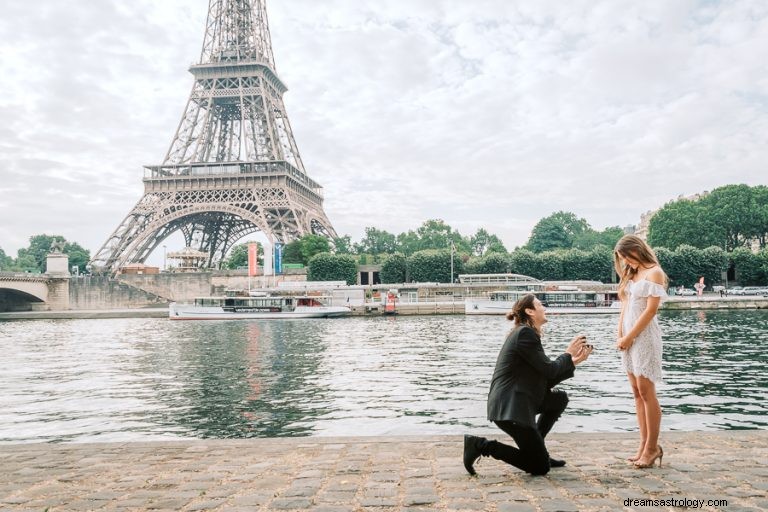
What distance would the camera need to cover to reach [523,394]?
5.56 m

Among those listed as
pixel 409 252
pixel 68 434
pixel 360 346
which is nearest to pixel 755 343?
pixel 360 346

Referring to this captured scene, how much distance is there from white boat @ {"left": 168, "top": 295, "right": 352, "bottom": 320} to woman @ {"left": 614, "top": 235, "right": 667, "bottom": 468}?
46.5 meters

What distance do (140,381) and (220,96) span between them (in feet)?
199

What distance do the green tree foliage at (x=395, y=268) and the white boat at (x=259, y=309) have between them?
72.0 ft

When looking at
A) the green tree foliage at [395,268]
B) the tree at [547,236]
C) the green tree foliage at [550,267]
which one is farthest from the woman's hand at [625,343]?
the tree at [547,236]

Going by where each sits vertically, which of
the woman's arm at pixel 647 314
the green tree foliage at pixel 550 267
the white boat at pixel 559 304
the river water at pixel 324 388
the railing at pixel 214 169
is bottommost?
the river water at pixel 324 388

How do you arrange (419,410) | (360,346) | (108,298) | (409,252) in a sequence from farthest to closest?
1. (409,252)
2. (108,298)
3. (360,346)
4. (419,410)

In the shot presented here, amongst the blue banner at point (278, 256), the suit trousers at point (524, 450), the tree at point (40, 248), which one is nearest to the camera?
the suit trousers at point (524, 450)

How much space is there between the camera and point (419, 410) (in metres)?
12.1

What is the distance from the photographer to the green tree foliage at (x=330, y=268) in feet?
Answer: 238

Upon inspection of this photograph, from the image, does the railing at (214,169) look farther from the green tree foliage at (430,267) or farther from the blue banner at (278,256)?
the green tree foliage at (430,267)

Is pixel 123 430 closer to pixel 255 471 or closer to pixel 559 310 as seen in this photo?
pixel 255 471

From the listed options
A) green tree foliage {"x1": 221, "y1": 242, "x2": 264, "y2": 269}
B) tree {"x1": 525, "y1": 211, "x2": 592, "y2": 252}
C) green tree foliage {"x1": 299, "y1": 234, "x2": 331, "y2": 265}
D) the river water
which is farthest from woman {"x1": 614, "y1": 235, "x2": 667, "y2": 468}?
green tree foliage {"x1": 221, "y1": 242, "x2": 264, "y2": 269}

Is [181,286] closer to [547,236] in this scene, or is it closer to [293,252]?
[293,252]
